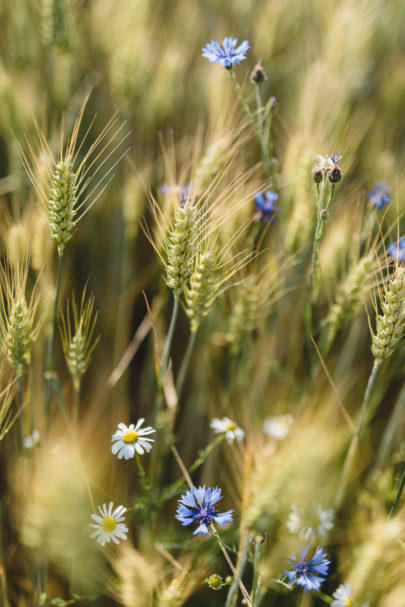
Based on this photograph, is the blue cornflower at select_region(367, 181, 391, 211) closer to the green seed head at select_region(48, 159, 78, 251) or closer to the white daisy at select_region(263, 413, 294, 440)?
the white daisy at select_region(263, 413, 294, 440)

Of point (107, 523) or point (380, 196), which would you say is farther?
point (380, 196)

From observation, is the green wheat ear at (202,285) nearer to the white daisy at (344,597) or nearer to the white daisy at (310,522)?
the white daisy at (310,522)

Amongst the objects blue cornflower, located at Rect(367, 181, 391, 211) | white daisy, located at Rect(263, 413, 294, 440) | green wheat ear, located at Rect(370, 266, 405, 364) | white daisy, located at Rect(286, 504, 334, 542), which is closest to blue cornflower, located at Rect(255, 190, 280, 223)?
blue cornflower, located at Rect(367, 181, 391, 211)

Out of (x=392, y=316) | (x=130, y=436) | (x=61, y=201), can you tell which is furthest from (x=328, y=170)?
(x=130, y=436)

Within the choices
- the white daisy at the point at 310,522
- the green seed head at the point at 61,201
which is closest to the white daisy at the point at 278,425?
the white daisy at the point at 310,522

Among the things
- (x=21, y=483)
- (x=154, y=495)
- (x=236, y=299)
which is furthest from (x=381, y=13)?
(x=21, y=483)

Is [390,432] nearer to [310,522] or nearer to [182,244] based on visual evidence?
[310,522]

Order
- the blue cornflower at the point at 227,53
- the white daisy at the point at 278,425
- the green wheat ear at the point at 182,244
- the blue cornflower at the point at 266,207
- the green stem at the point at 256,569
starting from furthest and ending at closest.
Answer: the white daisy at the point at 278,425 < the blue cornflower at the point at 266,207 < the blue cornflower at the point at 227,53 < the green wheat ear at the point at 182,244 < the green stem at the point at 256,569

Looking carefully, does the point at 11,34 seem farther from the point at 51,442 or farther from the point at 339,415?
the point at 339,415

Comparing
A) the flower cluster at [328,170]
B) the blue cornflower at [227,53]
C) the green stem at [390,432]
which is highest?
the blue cornflower at [227,53]
